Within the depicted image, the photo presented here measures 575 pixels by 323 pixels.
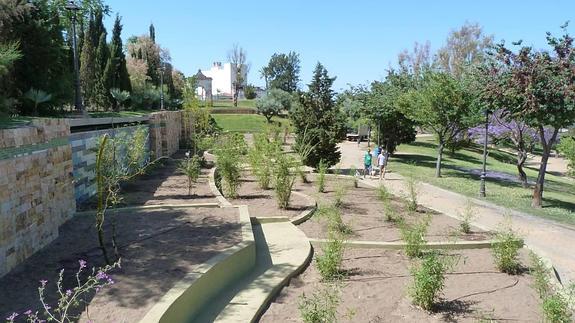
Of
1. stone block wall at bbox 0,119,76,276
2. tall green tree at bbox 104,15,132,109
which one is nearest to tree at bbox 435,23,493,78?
tall green tree at bbox 104,15,132,109

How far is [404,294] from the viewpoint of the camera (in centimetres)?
623

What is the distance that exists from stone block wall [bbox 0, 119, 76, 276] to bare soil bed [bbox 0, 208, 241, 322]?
0.21 meters

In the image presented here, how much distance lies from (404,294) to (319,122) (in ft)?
43.0

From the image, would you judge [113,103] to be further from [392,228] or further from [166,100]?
[392,228]

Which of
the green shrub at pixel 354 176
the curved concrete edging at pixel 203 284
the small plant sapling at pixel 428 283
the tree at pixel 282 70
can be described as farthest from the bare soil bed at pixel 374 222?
the tree at pixel 282 70

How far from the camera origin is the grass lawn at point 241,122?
48.5 meters

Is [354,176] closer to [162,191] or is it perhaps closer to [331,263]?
[162,191]

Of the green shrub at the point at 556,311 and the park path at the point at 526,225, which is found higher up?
the green shrub at the point at 556,311

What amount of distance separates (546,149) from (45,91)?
1609cm

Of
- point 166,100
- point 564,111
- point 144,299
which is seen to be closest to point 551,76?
point 564,111

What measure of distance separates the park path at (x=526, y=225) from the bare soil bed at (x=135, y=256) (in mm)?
5733

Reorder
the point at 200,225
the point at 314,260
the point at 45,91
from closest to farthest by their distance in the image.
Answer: the point at 314,260
the point at 200,225
the point at 45,91

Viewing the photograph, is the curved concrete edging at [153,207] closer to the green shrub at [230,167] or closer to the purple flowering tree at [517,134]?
the green shrub at [230,167]

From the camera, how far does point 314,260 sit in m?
7.61
